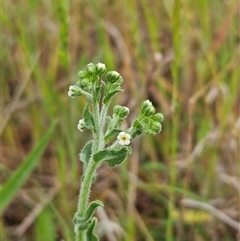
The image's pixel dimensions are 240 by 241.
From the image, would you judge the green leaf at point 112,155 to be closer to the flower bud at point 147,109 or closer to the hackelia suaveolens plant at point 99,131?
the hackelia suaveolens plant at point 99,131

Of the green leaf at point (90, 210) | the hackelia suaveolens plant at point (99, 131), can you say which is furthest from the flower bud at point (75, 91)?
the green leaf at point (90, 210)

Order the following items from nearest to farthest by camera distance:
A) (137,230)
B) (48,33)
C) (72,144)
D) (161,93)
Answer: (72,144) → (137,230) → (161,93) → (48,33)

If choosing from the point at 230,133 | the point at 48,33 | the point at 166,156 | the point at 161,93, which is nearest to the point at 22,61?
the point at 48,33

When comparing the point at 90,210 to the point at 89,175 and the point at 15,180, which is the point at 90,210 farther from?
the point at 15,180

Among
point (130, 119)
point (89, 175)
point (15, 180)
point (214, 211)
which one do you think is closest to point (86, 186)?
point (89, 175)

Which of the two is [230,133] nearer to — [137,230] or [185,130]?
[185,130]
